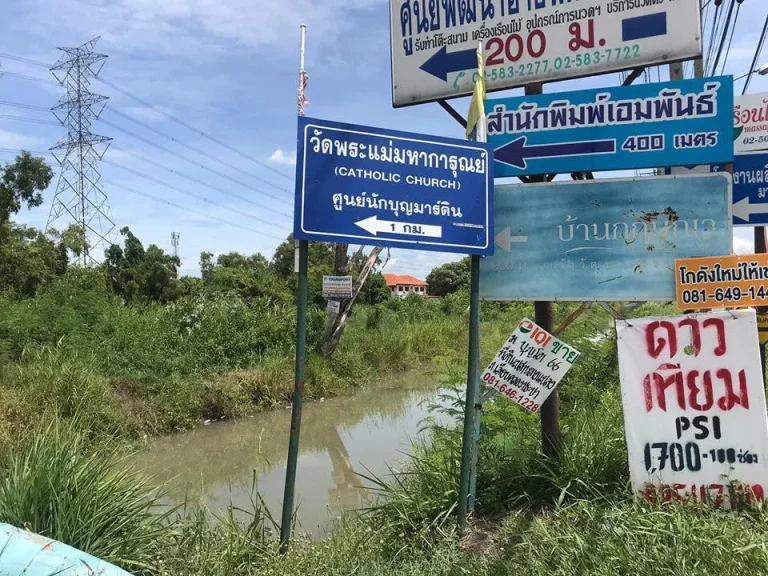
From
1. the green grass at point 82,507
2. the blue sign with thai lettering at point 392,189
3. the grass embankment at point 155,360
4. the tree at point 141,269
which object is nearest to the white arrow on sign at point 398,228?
the blue sign with thai lettering at point 392,189

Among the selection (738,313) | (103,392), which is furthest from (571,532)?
(103,392)

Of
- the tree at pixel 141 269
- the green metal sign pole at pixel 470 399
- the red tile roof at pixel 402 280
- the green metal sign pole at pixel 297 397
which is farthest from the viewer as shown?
the red tile roof at pixel 402 280

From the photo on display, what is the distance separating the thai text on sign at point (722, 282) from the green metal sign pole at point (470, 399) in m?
1.30

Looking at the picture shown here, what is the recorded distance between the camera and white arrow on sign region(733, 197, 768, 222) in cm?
553

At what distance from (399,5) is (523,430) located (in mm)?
3673

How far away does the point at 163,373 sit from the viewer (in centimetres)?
1092

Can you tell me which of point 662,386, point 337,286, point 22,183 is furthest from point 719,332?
point 22,183

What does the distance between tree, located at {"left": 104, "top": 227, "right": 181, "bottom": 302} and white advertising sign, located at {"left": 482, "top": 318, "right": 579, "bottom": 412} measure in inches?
1045

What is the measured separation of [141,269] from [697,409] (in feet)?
94.5

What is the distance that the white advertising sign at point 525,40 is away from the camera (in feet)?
13.1

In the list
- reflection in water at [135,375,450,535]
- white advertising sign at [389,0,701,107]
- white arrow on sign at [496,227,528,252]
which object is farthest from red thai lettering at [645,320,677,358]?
reflection in water at [135,375,450,535]

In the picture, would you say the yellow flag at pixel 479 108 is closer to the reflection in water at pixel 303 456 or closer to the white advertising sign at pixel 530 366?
the white advertising sign at pixel 530 366

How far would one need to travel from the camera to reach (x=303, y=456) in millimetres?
9250

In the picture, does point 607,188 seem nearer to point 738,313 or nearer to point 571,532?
point 738,313
